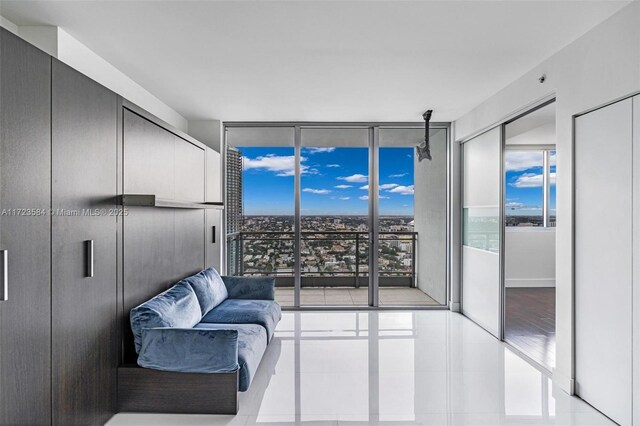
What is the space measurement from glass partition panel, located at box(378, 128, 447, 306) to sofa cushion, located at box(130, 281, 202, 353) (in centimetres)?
306

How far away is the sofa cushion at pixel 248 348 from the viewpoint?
108 inches

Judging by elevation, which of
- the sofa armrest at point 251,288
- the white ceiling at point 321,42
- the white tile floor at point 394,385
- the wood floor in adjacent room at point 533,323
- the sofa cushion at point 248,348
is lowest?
the white tile floor at point 394,385

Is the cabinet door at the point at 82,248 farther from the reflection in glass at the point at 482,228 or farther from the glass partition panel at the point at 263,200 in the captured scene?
the reflection in glass at the point at 482,228

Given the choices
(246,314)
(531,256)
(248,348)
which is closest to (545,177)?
(531,256)

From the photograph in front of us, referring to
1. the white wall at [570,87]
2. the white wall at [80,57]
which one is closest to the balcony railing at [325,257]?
the white wall at [80,57]

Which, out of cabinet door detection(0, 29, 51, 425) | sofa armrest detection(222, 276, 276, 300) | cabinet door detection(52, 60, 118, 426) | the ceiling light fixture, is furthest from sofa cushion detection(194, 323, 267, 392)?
the ceiling light fixture

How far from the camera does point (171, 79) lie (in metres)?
3.79

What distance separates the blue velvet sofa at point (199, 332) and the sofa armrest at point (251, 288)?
38cm

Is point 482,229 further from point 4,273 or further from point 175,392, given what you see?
point 4,273

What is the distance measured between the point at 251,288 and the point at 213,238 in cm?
97

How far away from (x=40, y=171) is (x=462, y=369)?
3413mm

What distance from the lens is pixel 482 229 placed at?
480cm

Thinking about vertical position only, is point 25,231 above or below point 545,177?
below

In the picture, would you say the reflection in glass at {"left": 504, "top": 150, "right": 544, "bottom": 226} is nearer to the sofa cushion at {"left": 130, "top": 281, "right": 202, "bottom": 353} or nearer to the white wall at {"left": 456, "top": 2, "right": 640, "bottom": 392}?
the white wall at {"left": 456, "top": 2, "right": 640, "bottom": 392}
